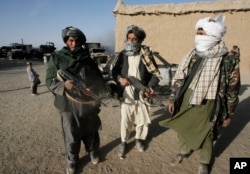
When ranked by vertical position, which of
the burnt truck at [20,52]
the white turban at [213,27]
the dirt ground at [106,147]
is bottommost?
the dirt ground at [106,147]

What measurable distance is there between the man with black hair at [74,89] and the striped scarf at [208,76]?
44.0 inches

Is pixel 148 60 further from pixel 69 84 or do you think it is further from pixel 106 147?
pixel 106 147

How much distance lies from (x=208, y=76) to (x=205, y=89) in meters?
0.15

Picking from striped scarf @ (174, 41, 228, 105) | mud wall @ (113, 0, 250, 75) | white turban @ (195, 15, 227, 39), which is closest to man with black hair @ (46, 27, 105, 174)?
striped scarf @ (174, 41, 228, 105)

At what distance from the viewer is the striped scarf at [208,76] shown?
250cm

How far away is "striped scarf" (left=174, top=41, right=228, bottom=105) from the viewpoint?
8.20ft

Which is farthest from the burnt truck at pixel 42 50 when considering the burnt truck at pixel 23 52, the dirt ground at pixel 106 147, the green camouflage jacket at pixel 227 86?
the green camouflage jacket at pixel 227 86

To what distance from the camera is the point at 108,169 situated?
3.01 metres

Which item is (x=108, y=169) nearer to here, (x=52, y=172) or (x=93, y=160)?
(x=93, y=160)

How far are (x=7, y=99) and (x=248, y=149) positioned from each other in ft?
21.8

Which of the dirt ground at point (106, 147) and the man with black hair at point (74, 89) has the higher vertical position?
the man with black hair at point (74, 89)

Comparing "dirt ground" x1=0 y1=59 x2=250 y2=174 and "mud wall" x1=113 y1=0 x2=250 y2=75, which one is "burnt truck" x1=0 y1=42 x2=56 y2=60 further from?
"dirt ground" x1=0 y1=59 x2=250 y2=174

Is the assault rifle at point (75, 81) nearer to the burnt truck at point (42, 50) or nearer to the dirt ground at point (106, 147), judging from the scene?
the dirt ground at point (106, 147)

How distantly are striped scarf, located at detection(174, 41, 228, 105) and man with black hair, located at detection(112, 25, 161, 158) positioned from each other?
0.60 meters
